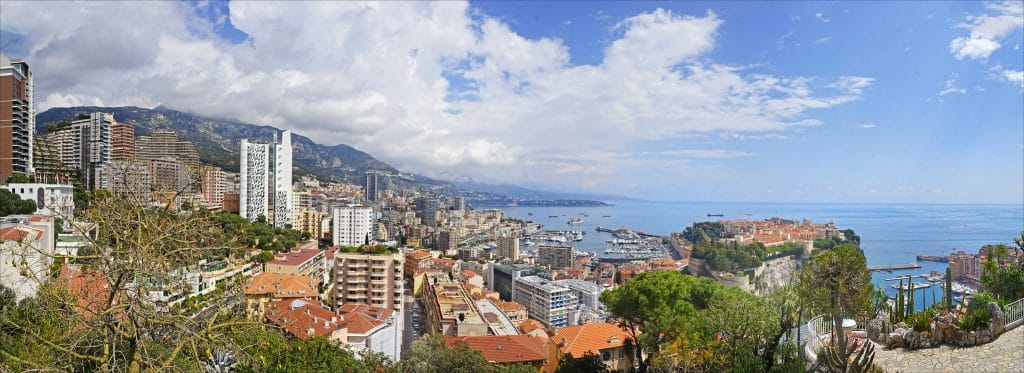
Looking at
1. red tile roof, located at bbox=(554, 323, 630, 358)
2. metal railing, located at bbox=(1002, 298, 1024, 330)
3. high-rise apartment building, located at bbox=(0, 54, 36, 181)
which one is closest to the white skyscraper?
high-rise apartment building, located at bbox=(0, 54, 36, 181)

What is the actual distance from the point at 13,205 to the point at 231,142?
37880 millimetres

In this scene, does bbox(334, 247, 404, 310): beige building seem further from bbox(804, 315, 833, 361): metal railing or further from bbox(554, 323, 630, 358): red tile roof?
bbox(804, 315, 833, 361): metal railing

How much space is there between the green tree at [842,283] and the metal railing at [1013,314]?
6.50ft

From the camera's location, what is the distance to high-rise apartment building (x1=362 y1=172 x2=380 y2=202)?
237 feet

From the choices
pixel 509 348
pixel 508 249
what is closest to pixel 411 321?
pixel 509 348

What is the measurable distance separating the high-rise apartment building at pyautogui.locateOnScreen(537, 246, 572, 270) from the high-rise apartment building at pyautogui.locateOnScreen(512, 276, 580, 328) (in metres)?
18.8

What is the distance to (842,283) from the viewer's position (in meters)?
5.16

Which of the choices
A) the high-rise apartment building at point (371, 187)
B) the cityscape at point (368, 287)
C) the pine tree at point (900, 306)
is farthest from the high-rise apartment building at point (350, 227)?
the pine tree at point (900, 306)

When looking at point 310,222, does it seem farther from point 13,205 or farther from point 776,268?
point 776,268

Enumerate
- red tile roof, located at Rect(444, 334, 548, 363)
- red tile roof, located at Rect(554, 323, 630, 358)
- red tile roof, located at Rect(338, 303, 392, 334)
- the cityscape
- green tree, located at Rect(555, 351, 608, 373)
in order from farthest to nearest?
red tile roof, located at Rect(554, 323, 630, 358) → red tile roof, located at Rect(444, 334, 548, 363) → red tile roof, located at Rect(338, 303, 392, 334) → green tree, located at Rect(555, 351, 608, 373) → the cityscape

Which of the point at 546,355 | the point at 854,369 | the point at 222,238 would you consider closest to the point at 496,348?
the point at 546,355

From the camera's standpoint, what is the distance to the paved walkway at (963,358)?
5133mm

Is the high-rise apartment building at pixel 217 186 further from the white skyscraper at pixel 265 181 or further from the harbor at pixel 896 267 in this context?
the harbor at pixel 896 267

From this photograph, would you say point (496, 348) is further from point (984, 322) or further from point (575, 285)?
point (575, 285)
